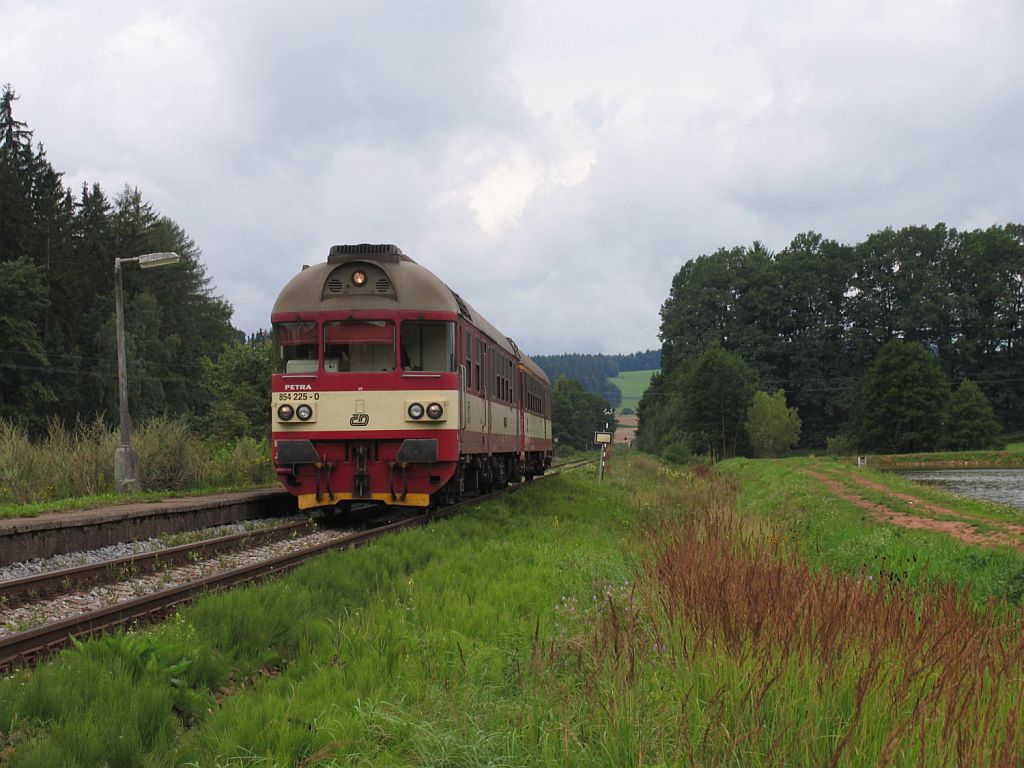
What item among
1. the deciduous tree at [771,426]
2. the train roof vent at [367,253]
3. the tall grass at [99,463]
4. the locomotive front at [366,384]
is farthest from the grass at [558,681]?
the deciduous tree at [771,426]

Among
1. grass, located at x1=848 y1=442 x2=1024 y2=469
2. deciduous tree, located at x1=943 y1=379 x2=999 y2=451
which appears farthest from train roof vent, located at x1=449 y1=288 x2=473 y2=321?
deciduous tree, located at x1=943 y1=379 x2=999 y2=451

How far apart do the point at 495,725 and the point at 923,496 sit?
79.7ft

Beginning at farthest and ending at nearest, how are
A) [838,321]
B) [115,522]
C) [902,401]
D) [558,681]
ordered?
[838,321] → [902,401] → [115,522] → [558,681]

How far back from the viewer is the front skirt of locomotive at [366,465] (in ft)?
43.0

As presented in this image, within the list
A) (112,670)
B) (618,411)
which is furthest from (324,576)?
(618,411)

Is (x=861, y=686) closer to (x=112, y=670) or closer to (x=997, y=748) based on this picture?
(x=997, y=748)

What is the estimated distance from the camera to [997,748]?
9.71ft

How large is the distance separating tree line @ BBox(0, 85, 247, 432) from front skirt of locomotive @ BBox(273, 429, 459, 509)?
92.6 ft

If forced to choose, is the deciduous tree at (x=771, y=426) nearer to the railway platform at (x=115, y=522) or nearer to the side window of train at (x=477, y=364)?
the side window of train at (x=477, y=364)

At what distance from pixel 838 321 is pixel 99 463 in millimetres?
84009

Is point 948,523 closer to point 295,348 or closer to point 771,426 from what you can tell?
point 295,348

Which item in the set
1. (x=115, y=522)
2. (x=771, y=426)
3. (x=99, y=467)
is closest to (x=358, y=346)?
(x=115, y=522)

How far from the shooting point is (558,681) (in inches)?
177

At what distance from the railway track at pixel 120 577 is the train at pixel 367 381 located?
1105 millimetres
